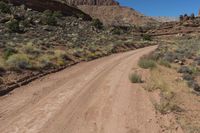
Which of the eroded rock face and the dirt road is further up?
the eroded rock face

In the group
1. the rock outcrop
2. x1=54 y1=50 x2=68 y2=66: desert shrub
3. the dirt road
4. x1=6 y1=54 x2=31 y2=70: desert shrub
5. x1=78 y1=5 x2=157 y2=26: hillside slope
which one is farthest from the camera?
x1=78 y1=5 x2=157 y2=26: hillside slope

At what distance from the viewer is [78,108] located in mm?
9469

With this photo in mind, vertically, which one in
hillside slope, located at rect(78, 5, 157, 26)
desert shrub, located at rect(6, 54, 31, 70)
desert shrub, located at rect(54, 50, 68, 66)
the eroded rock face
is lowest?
desert shrub, located at rect(54, 50, 68, 66)

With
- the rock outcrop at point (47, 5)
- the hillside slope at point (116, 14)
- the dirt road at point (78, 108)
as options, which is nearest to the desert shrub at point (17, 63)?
the dirt road at point (78, 108)

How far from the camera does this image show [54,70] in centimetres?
1800

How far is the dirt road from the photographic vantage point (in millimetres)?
7730

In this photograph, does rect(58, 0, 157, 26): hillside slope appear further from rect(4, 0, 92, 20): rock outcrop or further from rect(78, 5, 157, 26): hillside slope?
Result: rect(4, 0, 92, 20): rock outcrop

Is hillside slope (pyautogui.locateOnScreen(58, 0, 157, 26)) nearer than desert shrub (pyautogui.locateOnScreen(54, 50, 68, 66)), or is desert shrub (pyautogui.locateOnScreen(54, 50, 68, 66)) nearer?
desert shrub (pyautogui.locateOnScreen(54, 50, 68, 66))

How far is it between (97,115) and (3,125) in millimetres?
3008

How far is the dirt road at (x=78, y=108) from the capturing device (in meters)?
7.73

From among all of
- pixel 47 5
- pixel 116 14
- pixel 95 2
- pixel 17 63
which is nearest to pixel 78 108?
pixel 17 63

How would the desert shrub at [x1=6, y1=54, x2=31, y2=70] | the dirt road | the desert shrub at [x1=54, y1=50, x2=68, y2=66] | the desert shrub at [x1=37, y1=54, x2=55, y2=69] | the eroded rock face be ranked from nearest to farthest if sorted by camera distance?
the dirt road → the desert shrub at [x1=6, y1=54, x2=31, y2=70] → the desert shrub at [x1=37, y1=54, x2=55, y2=69] → the desert shrub at [x1=54, y1=50, x2=68, y2=66] → the eroded rock face

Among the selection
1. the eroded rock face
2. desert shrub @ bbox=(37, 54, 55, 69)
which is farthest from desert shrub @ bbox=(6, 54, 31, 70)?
the eroded rock face

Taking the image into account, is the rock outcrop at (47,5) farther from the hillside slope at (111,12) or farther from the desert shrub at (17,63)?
the hillside slope at (111,12)
